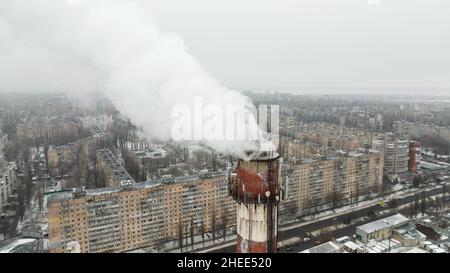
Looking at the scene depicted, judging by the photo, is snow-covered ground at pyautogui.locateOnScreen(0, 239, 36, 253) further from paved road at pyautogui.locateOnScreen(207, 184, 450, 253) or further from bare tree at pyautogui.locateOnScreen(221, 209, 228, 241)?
bare tree at pyautogui.locateOnScreen(221, 209, 228, 241)

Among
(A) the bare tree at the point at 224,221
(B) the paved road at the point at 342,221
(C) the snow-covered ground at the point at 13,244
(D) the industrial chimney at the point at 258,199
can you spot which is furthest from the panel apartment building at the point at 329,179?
(D) the industrial chimney at the point at 258,199

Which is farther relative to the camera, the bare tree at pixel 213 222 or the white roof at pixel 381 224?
the bare tree at pixel 213 222

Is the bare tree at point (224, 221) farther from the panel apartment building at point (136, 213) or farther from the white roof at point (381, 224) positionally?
the white roof at point (381, 224)

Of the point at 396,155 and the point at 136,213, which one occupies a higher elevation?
the point at 396,155

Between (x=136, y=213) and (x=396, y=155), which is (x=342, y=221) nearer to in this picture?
(x=136, y=213)

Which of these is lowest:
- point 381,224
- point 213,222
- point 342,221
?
point 342,221

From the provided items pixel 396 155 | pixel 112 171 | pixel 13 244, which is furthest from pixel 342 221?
pixel 13 244
